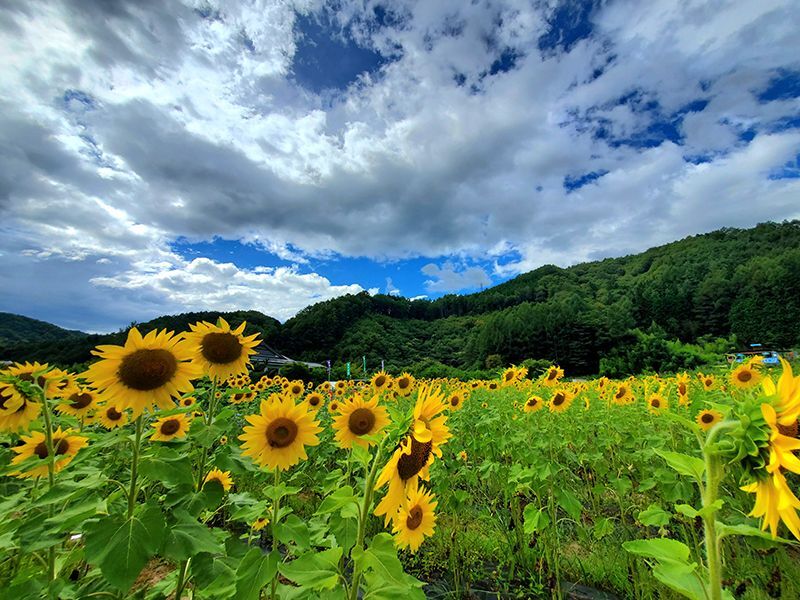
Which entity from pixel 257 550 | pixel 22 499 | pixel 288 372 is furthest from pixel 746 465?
pixel 288 372

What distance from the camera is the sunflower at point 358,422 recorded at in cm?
237

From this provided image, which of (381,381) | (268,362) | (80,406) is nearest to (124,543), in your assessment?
(80,406)

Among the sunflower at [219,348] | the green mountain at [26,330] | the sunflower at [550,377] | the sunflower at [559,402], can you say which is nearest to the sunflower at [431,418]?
the sunflower at [219,348]

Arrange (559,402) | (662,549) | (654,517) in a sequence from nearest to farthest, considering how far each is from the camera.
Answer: (662,549) < (654,517) < (559,402)

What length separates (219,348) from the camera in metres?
2.13

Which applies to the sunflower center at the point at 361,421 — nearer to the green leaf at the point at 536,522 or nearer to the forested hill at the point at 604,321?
the green leaf at the point at 536,522

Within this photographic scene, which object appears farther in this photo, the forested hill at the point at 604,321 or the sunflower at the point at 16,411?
the forested hill at the point at 604,321

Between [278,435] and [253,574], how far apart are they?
0.80m

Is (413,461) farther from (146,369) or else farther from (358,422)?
(146,369)

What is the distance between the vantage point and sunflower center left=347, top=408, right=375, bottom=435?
2.36 m

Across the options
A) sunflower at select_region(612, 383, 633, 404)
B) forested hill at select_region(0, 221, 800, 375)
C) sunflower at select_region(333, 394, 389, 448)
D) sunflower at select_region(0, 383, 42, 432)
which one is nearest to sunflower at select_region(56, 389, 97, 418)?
sunflower at select_region(0, 383, 42, 432)

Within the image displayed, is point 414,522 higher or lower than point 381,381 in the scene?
lower

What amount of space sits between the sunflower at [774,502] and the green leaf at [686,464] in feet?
0.47

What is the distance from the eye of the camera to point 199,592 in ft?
4.75
